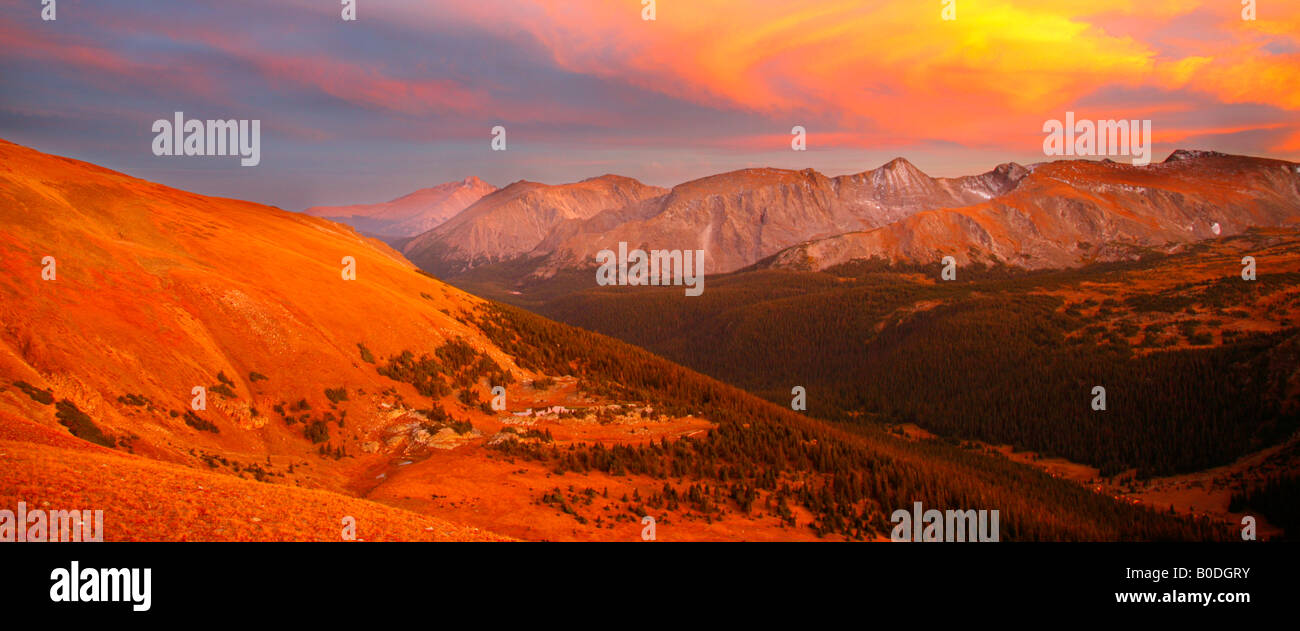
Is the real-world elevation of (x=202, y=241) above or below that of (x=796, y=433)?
above

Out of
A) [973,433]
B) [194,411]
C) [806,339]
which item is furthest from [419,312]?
[806,339]

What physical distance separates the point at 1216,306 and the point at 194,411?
555 ft

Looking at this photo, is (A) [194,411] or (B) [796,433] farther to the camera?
(B) [796,433]

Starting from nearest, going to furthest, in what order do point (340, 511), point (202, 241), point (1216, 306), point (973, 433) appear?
point (340, 511) < point (202, 241) < point (973, 433) < point (1216, 306)

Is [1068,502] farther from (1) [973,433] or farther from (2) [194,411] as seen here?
(2) [194,411]

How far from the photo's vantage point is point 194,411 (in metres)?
33.1

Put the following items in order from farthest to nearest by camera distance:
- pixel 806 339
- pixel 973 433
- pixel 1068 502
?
1. pixel 806 339
2. pixel 973 433
3. pixel 1068 502

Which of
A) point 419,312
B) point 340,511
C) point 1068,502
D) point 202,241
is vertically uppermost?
point 202,241
